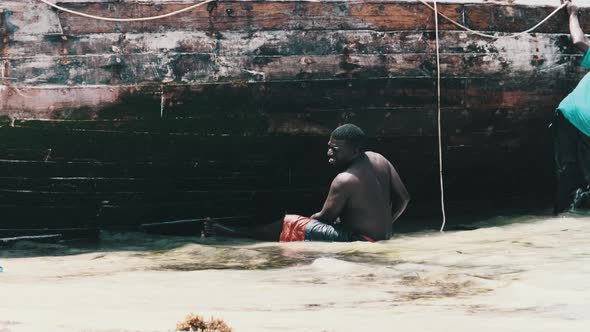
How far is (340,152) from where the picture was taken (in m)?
7.38

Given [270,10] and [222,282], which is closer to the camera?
[222,282]

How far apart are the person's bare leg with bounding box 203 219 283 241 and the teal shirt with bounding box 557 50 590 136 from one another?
2765 mm

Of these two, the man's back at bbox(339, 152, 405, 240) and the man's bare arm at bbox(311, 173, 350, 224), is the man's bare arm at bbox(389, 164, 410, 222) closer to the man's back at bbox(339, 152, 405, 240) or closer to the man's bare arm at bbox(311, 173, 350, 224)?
the man's back at bbox(339, 152, 405, 240)

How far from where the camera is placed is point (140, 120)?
24.4ft

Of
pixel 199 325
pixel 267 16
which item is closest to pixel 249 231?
pixel 267 16

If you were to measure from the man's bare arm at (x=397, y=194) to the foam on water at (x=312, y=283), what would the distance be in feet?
0.82

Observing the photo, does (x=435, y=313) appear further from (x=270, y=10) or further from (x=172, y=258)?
(x=270, y=10)

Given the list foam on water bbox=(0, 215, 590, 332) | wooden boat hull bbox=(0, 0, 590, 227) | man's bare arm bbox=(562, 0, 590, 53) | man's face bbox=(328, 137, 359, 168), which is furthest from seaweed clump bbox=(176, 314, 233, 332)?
man's bare arm bbox=(562, 0, 590, 53)

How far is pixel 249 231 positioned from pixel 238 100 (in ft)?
3.46

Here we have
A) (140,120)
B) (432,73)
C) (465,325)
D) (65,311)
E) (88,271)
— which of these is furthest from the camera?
(432,73)

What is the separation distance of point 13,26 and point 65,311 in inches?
142

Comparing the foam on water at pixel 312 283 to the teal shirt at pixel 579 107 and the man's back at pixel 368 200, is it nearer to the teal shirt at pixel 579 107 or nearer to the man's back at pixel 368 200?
the man's back at pixel 368 200

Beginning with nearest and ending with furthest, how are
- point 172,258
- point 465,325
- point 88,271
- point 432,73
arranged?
point 465,325 → point 88,271 → point 172,258 → point 432,73

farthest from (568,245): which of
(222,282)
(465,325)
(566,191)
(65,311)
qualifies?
(65,311)
